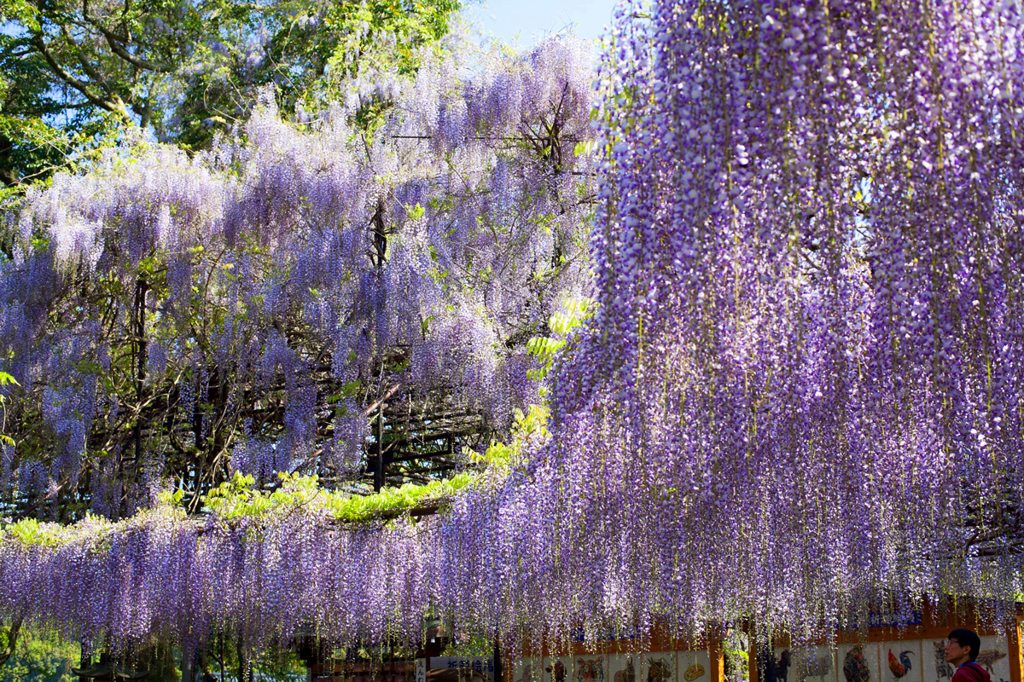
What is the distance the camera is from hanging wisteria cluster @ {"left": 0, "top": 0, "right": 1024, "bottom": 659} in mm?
3693

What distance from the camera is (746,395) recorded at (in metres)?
5.31

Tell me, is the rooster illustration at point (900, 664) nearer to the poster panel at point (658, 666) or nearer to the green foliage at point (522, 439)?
the poster panel at point (658, 666)

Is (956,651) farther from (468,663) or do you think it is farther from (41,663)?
(41,663)

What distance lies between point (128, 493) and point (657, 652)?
6.47 m

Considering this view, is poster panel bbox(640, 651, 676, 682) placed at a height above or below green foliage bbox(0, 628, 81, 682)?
above

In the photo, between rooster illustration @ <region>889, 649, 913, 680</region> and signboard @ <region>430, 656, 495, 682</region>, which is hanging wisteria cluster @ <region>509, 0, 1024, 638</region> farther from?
signboard @ <region>430, 656, 495, 682</region>

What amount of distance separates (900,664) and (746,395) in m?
4.02

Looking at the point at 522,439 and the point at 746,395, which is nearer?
the point at 746,395

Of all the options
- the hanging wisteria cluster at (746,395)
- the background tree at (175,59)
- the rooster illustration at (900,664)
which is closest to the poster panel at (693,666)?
the hanging wisteria cluster at (746,395)

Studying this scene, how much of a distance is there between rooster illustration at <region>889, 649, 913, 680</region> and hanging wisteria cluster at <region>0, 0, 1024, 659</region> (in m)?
0.49

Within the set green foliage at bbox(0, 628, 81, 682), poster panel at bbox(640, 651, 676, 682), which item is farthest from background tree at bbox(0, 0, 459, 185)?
poster panel at bbox(640, 651, 676, 682)

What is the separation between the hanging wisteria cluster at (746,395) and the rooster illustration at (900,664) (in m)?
0.49

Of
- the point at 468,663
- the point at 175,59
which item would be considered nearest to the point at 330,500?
the point at 468,663

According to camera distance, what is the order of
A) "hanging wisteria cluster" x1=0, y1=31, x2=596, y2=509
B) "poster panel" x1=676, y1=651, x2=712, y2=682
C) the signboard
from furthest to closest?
"hanging wisteria cluster" x1=0, y1=31, x2=596, y2=509 < the signboard < "poster panel" x1=676, y1=651, x2=712, y2=682
